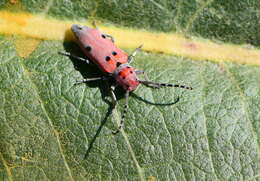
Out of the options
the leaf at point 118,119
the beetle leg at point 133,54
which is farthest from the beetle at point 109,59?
the leaf at point 118,119

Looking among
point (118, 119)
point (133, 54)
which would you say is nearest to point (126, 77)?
point (133, 54)

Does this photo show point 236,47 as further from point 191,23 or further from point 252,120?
point 252,120

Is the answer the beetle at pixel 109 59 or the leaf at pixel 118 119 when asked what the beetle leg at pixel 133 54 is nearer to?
the beetle at pixel 109 59

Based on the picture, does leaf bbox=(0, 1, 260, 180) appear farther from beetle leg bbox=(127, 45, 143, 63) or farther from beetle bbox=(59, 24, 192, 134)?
beetle leg bbox=(127, 45, 143, 63)

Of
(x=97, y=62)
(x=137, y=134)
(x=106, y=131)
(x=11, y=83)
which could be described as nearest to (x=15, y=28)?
(x=11, y=83)

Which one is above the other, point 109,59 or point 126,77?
point 109,59

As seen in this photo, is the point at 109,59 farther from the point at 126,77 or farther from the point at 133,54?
the point at 133,54

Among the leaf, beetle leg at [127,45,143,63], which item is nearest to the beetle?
beetle leg at [127,45,143,63]
